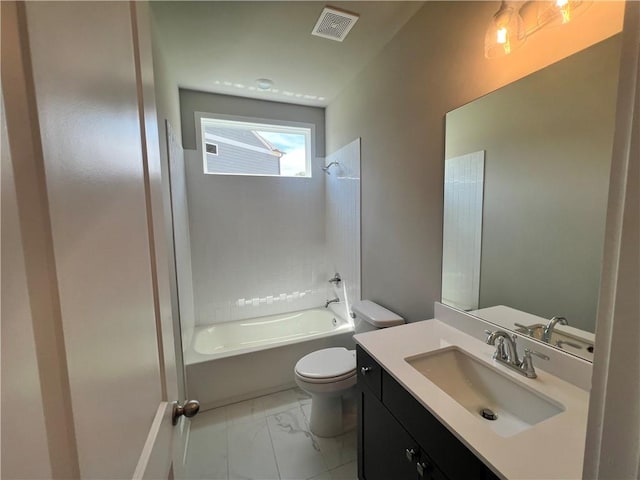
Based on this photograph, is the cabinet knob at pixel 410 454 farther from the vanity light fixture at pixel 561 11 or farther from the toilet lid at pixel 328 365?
the vanity light fixture at pixel 561 11

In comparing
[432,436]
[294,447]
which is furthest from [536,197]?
[294,447]

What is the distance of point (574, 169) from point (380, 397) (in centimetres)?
115

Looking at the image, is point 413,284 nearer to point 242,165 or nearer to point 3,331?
point 3,331

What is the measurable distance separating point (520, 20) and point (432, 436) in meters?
1.56

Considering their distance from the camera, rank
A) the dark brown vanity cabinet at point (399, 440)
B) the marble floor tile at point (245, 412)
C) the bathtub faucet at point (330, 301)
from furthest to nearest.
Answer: the bathtub faucet at point (330, 301), the marble floor tile at point (245, 412), the dark brown vanity cabinet at point (399, 440)

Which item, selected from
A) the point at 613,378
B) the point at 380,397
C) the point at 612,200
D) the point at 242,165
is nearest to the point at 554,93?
the point at 612,200

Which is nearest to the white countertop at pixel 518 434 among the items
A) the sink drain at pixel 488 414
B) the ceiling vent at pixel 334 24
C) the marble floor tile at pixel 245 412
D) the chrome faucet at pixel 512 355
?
the chrome faucet at pixel 512 355

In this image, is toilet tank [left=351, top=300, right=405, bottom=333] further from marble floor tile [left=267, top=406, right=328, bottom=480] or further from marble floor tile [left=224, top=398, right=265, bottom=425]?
marble floor tile [left=224, top=398, right=265, bottom=425]

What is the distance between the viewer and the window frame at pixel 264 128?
254 centimetres

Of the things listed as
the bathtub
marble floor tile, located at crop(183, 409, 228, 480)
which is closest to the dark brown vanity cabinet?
marble floor tile, located at crop(183, 409, 228, 480)

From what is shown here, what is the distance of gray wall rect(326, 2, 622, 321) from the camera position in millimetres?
1076

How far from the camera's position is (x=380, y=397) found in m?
1.16

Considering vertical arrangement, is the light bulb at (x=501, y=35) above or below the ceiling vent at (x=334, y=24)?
below

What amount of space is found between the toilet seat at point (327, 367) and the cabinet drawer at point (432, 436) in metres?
0.63
